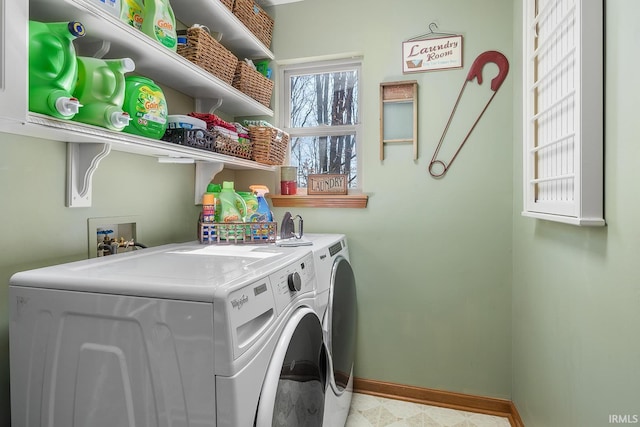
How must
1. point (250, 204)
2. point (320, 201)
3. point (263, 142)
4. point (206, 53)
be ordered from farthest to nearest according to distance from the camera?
1. point (320, 201)
2. point (263, 142)
3. point (250, 204)
4. point (206, 53)

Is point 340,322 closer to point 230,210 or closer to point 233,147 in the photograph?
point 230,210

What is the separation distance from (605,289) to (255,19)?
2.07m

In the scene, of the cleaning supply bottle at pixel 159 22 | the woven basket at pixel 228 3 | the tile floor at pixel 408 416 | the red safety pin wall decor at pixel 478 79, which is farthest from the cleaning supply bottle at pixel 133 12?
the tile floor at pixel 408 416

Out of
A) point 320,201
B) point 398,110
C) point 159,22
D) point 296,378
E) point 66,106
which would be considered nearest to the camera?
point 66,106

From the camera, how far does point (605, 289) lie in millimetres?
1001

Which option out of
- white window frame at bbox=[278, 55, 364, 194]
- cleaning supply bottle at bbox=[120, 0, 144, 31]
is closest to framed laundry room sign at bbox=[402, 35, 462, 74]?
white window frame at bbox=[278, 55, 364, 194]

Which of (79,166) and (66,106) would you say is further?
(79,166)

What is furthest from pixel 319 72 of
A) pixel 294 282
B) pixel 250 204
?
pixel 294 282

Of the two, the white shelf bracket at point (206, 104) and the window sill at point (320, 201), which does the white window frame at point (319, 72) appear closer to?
the window sill at point (320, 201)

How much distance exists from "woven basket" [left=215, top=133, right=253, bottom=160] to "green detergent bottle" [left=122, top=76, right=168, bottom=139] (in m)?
0.37

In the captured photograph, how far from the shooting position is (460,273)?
7.00 feet

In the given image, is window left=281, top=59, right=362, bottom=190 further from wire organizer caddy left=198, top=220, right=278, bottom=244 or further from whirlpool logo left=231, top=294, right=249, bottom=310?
whirlpool logo left=231, top=294, right=249, bottom=310

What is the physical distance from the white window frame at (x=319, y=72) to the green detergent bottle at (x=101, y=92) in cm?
142

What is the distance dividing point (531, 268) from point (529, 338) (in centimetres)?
33
